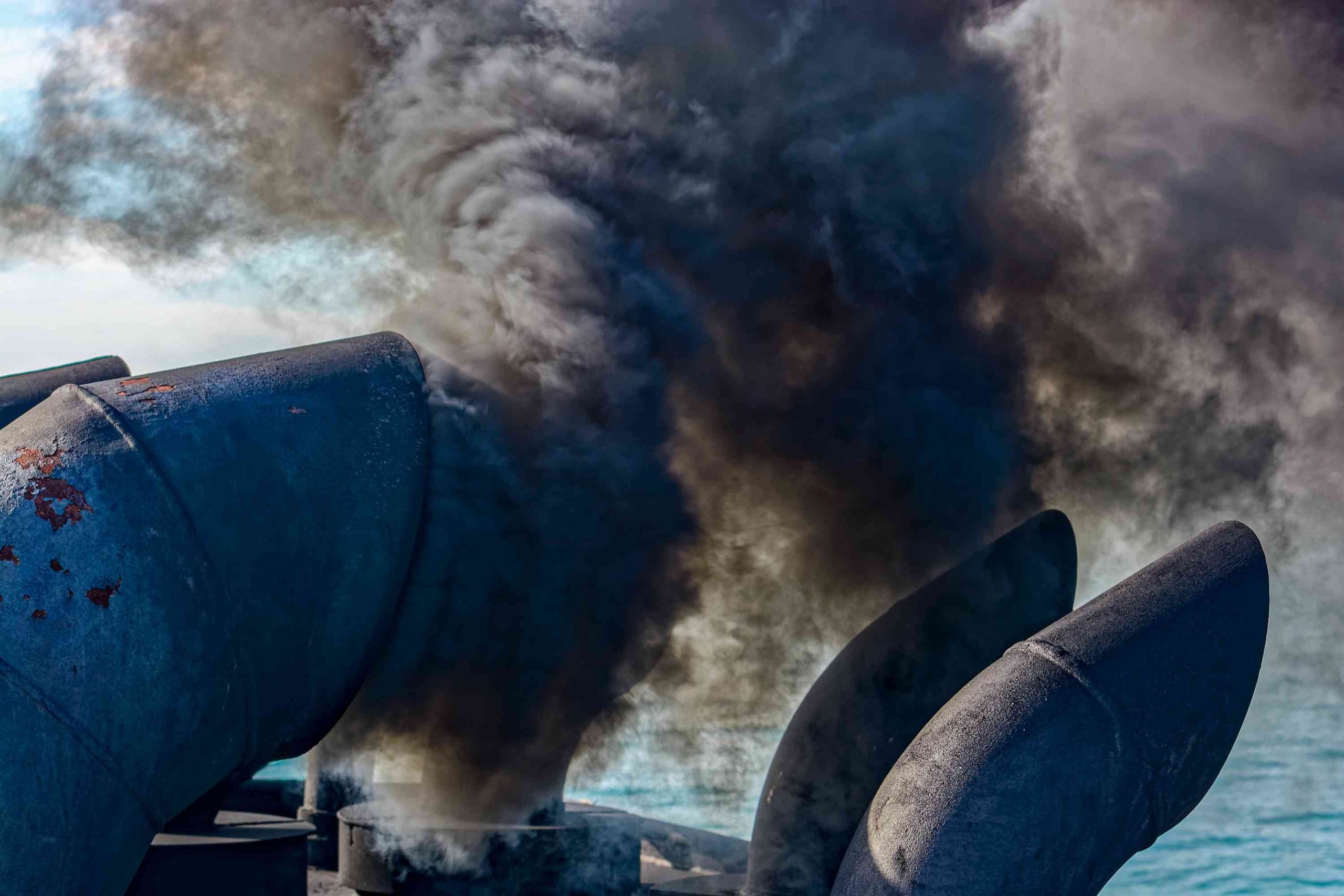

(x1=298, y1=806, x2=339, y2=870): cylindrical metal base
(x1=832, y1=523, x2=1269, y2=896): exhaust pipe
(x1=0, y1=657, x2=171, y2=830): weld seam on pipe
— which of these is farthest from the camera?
(x1=298, y1=806, x2=339, y2=870): cylindrical metal base

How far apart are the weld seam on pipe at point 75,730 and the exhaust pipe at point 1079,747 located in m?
2.64

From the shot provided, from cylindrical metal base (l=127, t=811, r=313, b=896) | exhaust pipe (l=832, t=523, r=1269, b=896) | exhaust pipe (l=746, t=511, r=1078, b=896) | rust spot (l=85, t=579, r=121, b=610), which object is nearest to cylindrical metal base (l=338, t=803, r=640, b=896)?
cylindrical metal base (l=127, t=811, r=313, b=896)

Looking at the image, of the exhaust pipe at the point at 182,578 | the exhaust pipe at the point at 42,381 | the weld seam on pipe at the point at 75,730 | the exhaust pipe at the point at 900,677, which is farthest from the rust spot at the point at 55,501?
the exhaust pipe at the point at 900,677

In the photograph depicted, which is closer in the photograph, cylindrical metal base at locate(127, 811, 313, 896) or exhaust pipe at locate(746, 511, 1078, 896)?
cylindrical metal base at locate(127, 811, 313, 896)

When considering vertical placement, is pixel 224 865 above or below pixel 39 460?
below

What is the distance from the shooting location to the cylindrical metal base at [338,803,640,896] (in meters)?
6.37

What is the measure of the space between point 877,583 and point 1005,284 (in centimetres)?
158

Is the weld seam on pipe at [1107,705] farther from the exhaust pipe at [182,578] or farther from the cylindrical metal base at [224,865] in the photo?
the cylindrical metal base at [224,865]

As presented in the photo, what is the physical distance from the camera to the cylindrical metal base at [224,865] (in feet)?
18.8

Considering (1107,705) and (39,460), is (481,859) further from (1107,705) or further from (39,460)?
(1107,705)

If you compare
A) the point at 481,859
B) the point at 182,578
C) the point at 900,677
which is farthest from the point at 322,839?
the point at 182,578

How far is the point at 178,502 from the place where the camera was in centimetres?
456

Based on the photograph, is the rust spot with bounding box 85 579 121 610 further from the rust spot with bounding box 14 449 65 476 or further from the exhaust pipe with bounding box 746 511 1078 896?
the exhaust pipe with bounding box 746 511 1078 896

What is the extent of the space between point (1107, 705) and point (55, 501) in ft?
12.8
